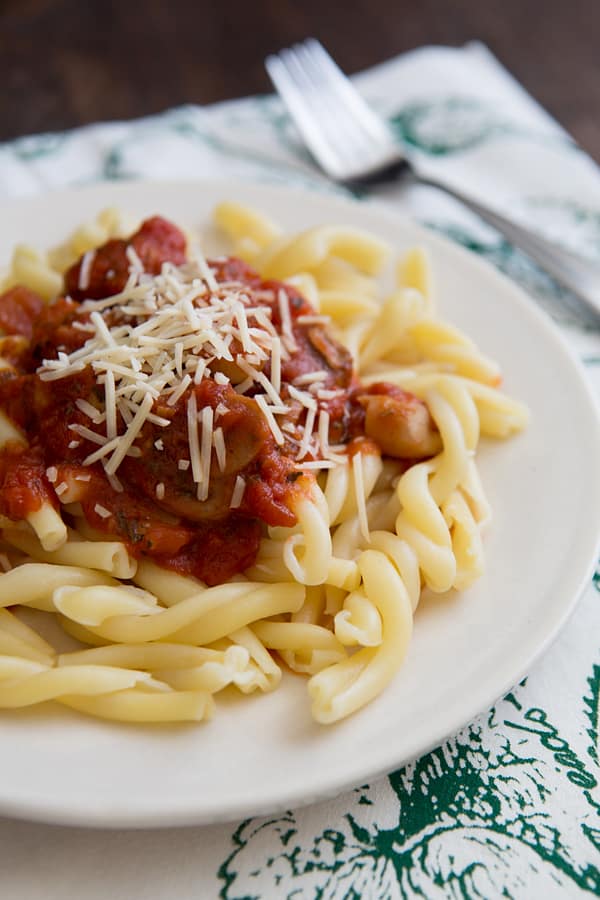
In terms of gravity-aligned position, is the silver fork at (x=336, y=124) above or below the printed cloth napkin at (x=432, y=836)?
above

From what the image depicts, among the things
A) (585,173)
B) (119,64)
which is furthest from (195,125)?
(585,173)

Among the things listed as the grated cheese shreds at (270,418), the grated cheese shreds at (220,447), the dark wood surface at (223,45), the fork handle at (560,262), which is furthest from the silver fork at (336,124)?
the grated cheese shreds at (220,447)

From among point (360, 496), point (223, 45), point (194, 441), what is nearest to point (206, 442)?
point (194, 441)

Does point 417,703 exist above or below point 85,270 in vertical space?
below

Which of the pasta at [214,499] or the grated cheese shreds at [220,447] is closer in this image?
the pasta at [214,499]

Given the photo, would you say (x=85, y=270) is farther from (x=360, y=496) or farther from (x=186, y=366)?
(x=360, y=496)

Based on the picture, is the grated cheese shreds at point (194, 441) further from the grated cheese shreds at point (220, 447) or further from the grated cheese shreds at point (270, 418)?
the grated cheese shreds at point (270, 418)

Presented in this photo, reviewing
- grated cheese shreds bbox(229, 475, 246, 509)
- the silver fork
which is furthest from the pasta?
the silver fork

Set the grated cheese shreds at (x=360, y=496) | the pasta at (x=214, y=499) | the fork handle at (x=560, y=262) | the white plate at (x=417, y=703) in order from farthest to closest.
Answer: the fork handle at (x=560, y=262) < the grated cheese shreds at (x=360, y=496) < the pasta at (x=214, y=499) < the white plate at (x=417, y=703)
